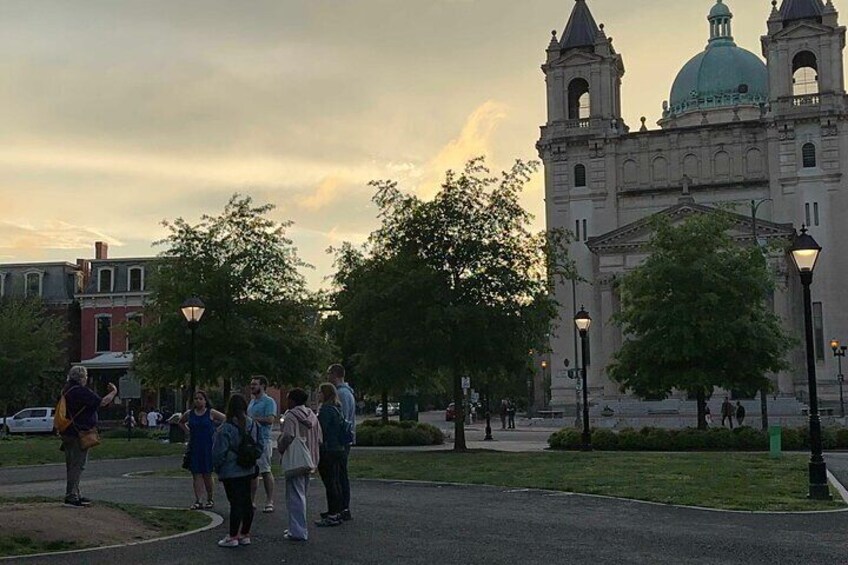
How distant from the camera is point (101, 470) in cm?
2627

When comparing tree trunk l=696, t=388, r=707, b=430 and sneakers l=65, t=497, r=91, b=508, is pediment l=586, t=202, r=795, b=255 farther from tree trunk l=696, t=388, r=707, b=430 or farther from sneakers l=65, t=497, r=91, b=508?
sneakers l=65, t=497, r=91, b=508

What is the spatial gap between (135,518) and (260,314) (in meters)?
25.7

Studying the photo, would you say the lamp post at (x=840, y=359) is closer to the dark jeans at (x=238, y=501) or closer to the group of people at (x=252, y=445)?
the group of people at (x=252, y=445)

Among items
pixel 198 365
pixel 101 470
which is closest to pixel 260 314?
pixel 198 365

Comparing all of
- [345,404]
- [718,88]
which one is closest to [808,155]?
[718,88]

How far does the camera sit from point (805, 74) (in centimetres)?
7962

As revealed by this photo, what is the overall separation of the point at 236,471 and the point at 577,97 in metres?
73.2

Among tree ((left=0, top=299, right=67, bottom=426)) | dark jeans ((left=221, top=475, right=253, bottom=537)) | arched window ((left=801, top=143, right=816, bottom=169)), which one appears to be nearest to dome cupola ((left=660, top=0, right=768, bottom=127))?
arched window ((left=801, top=143, right=816, bottom=169))

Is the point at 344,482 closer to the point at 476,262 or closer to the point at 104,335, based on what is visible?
the point at 476,262

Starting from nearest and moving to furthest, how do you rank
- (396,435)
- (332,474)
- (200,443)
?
(332,474)
(200,443)
(396,435)

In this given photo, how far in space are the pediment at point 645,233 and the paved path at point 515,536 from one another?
54778 millimetres

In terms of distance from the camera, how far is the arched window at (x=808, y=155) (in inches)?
2923

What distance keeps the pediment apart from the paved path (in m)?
54.8

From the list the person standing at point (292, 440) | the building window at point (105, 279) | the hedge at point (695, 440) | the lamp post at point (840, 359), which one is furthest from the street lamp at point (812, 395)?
the building window at point (105, 279)
